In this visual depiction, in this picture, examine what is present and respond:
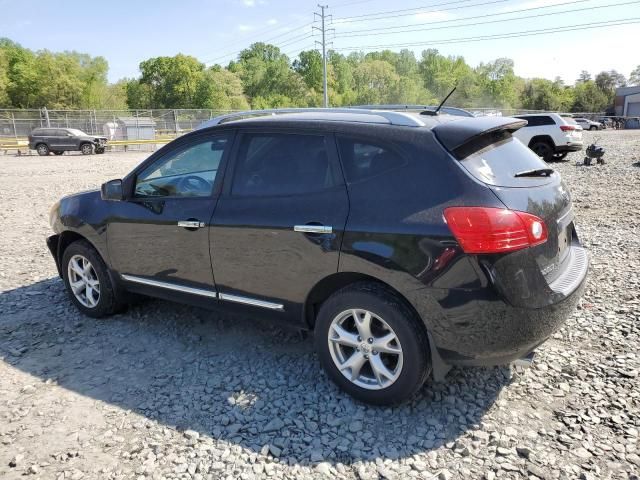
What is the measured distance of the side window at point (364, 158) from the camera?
2.98 metres

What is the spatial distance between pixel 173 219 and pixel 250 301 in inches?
36.5

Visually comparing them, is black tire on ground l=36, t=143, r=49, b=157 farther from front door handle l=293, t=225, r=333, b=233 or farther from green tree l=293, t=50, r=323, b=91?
green tree l=293, t=50, r=323, b=91

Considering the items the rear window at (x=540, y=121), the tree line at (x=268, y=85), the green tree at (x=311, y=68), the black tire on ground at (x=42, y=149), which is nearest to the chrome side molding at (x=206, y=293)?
the rear window at (x=540, y=121)

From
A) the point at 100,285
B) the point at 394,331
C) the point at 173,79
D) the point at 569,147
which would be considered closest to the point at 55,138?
the point at 569,147

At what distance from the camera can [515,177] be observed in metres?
3.00

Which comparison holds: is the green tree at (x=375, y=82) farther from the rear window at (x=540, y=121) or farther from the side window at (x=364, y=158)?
the side window at (x=364, y=158)

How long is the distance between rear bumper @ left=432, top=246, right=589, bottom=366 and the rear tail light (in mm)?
239

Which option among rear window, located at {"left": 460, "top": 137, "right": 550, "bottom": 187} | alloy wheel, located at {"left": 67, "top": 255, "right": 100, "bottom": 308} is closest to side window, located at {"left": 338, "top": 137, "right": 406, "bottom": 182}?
rear window, located at {"left": 460, "top": 137, "right": 550, "bottom": 187}

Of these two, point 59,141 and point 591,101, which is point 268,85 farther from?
point 59,141

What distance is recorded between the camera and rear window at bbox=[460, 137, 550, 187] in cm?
283

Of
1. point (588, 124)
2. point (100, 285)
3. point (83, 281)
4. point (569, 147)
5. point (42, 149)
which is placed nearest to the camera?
point (100, 285)

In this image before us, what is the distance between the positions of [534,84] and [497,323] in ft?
367

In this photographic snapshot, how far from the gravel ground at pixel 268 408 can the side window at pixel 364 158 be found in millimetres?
1487

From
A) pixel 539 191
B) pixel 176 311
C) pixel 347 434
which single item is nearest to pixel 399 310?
pixel 347 434
